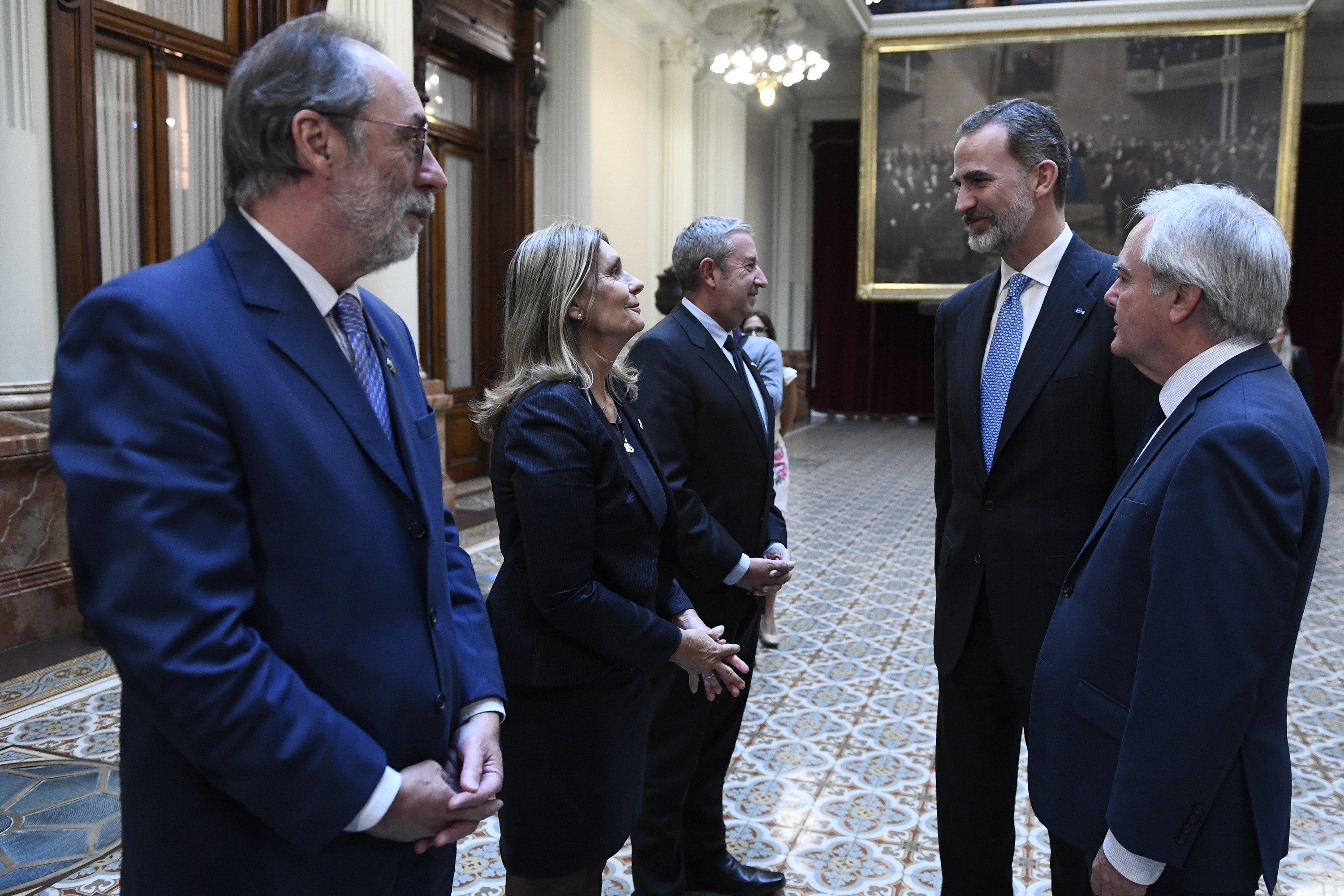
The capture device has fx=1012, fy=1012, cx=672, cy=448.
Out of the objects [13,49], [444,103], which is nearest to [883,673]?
[13,49]

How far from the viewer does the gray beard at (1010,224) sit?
2.32 metres

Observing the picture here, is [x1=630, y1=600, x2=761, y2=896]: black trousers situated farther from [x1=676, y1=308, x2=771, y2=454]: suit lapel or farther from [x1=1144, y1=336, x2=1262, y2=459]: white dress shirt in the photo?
[x1=1144, y1=336, x2=1262, y2=459]: white dress shirt

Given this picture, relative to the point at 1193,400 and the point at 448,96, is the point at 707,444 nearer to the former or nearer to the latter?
the point at 1193,400

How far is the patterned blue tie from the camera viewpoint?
146 cm

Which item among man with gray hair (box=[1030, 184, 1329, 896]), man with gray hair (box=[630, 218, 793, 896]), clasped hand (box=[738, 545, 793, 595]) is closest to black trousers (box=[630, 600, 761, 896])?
man with gray hair (box=[630, 218, 793, 896])

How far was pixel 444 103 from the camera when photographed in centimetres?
868

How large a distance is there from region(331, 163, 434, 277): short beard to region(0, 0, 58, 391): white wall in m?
3.89

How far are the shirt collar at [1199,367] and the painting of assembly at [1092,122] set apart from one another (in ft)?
42.5

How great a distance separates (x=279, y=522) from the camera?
1.26m

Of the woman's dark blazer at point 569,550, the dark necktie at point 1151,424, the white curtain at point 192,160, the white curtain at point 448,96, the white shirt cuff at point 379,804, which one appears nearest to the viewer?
the white shirt cuff at point 379,804

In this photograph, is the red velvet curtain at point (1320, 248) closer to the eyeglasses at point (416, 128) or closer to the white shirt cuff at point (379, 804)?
the eyeglasses at point (416, 128)

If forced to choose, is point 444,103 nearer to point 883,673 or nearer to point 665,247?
point 665,247

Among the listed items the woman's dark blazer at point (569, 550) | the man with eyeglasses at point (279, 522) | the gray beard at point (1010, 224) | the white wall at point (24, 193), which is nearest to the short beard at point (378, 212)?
the man with eyeglasses at point (279, 522)

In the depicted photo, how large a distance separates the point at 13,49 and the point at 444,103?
4.59m
